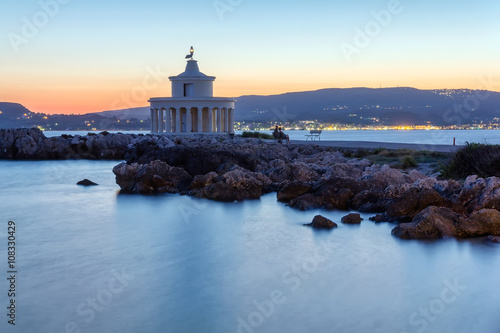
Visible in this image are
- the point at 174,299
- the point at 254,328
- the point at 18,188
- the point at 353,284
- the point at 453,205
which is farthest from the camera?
the point at 18,188

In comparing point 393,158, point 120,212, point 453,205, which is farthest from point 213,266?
point 393,158

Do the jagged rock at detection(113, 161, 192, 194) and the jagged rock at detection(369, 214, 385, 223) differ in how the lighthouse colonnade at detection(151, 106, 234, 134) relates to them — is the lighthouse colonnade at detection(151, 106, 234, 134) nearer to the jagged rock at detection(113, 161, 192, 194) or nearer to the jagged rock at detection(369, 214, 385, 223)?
the jagged rock at detection(113, 161, 192, 194)

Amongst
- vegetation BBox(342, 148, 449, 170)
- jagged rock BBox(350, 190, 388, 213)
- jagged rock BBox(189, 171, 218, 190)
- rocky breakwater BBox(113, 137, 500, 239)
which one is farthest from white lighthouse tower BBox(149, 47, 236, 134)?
jagged rock BBox(350, 190, 388, 213)

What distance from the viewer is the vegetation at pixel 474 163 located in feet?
49.9

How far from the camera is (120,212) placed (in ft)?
50.5

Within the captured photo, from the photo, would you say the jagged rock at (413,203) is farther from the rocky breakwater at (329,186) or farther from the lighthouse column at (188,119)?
the lighthouse column at (188,119)

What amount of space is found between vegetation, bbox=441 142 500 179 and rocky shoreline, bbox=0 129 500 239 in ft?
4.36

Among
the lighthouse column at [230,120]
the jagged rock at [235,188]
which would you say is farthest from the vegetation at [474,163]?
the lighthouse column at [230,120]

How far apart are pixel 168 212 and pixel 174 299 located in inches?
291

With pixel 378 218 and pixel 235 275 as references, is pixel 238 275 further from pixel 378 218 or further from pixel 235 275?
pixel 378 218

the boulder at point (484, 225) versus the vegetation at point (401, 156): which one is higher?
the vegetation at point (401, 156)

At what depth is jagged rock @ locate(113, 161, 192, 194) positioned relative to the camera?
57.9 feet

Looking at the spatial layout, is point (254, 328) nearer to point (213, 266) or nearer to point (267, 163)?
point (213, 266)

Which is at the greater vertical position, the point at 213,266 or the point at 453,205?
the point at 453,205
